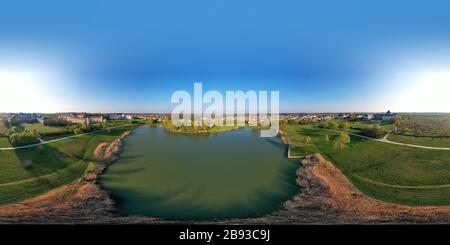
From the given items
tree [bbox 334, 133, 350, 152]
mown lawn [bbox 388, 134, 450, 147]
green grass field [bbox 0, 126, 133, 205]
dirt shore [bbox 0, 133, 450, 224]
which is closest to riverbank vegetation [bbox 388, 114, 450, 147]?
mown lawn [bbox 388, 134, 450, 147]

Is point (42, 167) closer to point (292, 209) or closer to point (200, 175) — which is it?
point (200, 175)

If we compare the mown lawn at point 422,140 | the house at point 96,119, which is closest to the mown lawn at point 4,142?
the house at point 96,119

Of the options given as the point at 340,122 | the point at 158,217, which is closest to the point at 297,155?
the point at 340,122

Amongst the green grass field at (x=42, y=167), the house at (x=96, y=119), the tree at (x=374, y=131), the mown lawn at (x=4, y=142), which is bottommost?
the green grass field at (x=42, y=167)

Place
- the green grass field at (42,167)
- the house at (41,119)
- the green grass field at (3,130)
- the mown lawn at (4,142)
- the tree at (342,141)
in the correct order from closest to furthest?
the green grass field at (42,167), the mown lawn at (4,142), the green grass field at (3,130), the house at (41,119), the tree at (342,141)

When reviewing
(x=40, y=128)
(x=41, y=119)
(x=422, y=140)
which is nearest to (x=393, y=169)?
(x=422, y=140)

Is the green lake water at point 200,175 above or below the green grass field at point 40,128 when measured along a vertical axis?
below

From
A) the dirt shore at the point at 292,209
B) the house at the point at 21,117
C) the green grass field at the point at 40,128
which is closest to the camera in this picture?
the dirt shore at the point at 292,209

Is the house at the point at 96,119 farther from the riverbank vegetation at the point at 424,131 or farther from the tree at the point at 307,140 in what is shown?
the riverbank vegetation at the point at 424,131
